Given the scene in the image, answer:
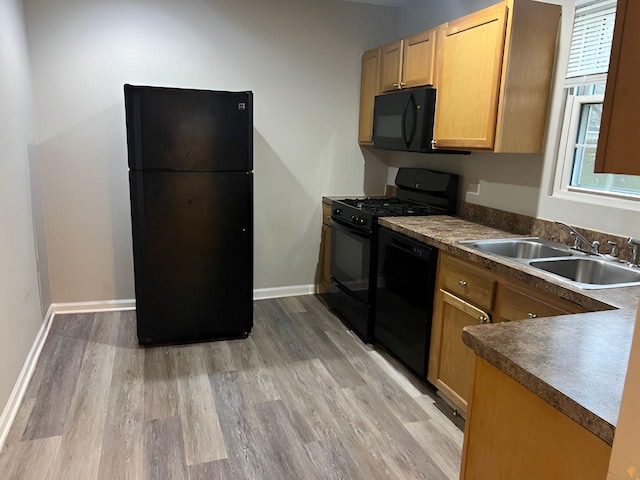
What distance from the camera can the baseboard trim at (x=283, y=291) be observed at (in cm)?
416

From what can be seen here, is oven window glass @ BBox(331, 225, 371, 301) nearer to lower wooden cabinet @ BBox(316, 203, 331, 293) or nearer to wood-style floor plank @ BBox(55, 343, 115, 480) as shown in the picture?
lower wooden cabinet @ BBox(316, 203, 331, 293)

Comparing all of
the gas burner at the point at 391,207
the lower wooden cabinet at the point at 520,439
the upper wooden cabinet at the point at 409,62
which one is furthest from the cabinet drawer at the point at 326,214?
the lower wooden cabinet at the point at 520,439

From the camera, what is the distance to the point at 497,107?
249 centimetres

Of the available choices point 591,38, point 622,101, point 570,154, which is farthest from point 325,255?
point 622,101

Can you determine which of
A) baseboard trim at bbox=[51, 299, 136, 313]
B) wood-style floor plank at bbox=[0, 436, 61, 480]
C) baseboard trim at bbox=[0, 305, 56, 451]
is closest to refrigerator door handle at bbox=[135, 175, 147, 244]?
baseboard trim at bbox=[0, 305, 56, 451]

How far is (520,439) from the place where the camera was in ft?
3.67

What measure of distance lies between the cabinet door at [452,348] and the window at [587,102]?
2.98 ft

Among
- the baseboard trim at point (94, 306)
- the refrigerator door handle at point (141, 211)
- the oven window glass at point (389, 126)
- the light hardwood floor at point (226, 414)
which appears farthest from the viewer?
the baseboard trim at point (94, 306)

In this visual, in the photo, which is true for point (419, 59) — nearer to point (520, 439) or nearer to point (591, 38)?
point (591, 38)

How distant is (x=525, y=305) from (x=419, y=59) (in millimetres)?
1931

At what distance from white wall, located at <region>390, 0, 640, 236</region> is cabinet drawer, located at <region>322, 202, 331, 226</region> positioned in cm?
98

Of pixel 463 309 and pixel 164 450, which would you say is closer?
pixel 164 450

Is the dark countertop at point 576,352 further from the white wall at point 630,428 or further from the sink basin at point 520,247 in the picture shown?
the sink basin at point 520,247

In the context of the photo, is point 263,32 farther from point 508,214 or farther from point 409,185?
point 508,214
